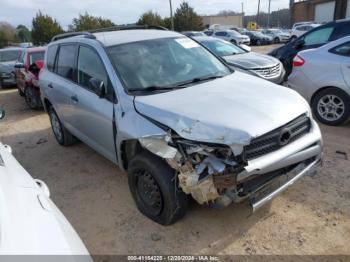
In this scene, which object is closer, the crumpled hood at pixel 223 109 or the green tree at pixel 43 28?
the crumpled hood at pixel 223 109

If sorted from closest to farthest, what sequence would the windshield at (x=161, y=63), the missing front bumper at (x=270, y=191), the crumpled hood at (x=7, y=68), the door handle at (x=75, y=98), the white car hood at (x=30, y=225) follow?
the white car hood at (x=30, y=225)
the missing front bumper at (x=270, y=191)
the windshield at (x=161, y=63)
the door handle at (x=75, y=98)
the crumpled hood at (x=7, y=68)

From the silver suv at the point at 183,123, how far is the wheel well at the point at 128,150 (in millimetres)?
14

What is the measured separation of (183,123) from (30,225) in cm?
156

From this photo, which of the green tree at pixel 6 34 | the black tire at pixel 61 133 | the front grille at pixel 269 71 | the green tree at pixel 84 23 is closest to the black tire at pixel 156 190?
the black tire at pixel 61 133

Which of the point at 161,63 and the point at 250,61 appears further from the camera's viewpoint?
the point at 250,61

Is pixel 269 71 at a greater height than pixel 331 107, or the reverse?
pixel 269 71

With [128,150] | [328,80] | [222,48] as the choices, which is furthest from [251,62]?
[128,150]

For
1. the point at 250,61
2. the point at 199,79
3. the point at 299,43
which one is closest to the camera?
the point at 199,79

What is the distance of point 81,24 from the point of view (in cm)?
3706

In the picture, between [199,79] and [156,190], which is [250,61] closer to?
[199,79]

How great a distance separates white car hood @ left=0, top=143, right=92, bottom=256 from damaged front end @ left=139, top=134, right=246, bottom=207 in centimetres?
117

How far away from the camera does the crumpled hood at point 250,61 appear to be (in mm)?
7508

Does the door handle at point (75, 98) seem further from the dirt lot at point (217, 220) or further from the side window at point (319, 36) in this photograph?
the side window at point (319, 36)

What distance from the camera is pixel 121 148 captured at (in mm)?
3566
